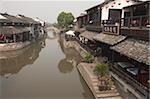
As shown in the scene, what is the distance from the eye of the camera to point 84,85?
65.2 ft

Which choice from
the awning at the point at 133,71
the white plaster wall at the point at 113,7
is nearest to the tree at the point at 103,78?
the awning at the point at 133,71

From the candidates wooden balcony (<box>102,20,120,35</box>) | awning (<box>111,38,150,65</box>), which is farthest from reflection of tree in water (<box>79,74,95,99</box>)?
wooden balcony (<box>102,20,120,35</box>)

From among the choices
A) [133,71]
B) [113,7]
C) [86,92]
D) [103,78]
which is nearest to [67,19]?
[113,7]

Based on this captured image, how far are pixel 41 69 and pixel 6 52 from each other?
10.6m

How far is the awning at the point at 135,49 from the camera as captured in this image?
487 inches

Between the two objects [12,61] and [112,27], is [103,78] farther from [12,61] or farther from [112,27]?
[12,61]

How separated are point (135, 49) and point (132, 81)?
1.98 m

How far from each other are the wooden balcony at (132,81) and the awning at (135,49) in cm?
130

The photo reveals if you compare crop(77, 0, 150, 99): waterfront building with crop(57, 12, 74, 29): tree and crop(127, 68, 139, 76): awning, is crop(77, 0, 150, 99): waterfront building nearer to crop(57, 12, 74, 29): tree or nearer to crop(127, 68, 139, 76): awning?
crop(127, 68, 139, 76): awning

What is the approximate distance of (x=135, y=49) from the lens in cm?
1417

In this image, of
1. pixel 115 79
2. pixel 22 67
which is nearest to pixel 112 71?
pixel 115 79

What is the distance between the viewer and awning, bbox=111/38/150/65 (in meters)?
12.4

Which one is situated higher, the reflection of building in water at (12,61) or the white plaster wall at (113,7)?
the white plaster wall at (113,7)

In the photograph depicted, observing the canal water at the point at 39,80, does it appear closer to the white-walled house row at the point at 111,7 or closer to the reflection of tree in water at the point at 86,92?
the reflection of tree in water at the point at 86,92
